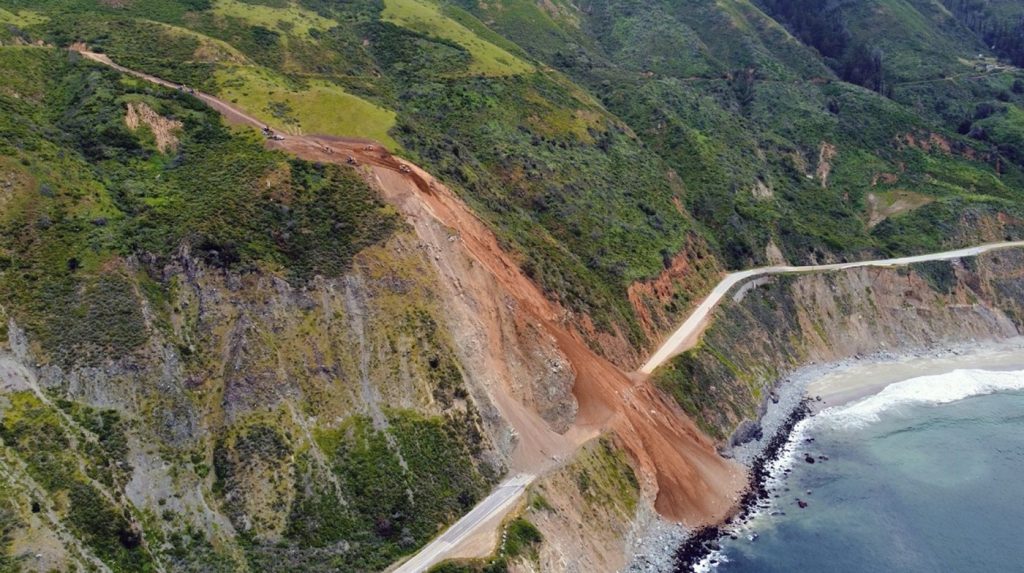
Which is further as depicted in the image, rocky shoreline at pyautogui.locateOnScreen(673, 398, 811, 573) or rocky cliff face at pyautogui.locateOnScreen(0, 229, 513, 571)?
rocky shoreline at pyautogui.locateOnScreen(673, 398, 811, 573)

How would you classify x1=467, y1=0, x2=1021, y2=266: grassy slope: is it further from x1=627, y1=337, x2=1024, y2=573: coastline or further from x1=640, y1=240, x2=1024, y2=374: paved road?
x1=627, y1=337, x2=1024, y2=573: coastline

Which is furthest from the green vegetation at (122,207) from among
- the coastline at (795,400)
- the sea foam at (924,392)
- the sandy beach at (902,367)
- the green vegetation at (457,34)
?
the sandy beach at (902,367)

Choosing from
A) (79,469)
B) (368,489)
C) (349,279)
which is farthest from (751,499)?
(79,469)

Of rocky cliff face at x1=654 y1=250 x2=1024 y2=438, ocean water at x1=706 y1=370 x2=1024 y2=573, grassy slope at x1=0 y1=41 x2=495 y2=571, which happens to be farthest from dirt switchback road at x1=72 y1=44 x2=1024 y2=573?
rocky cliff face at x1=654 y1=250 x2=1024 y2=438

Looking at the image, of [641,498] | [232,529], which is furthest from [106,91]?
[641,498]

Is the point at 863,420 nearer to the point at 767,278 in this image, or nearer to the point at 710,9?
the point at 767,278

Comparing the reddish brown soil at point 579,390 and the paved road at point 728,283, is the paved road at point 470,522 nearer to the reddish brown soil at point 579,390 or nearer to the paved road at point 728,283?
the reddish brown soil at point 579,390
